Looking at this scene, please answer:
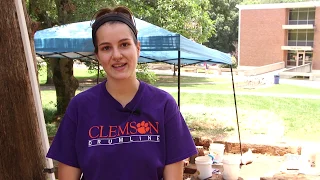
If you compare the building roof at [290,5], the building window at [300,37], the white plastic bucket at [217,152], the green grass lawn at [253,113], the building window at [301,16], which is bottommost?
the green grass lawn at [253,113]

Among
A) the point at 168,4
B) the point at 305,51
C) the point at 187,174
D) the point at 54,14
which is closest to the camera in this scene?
the point at 187,174

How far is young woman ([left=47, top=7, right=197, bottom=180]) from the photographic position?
138 centimetres

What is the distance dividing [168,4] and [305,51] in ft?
84.8

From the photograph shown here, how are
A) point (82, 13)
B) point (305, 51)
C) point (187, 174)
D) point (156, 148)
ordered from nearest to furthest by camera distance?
point (156, 148), point (187, 174), point (82, 13), point (305, 51)

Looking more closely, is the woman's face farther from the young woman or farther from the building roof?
the building roof

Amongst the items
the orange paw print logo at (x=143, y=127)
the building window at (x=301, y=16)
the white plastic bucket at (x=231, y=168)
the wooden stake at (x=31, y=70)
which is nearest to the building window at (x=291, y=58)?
the building window at (x=301, y=16)

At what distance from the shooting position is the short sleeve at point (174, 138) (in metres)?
1.44

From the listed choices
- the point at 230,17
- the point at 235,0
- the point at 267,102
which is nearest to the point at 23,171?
the point at 267,102

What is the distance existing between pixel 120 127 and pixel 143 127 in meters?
0.09

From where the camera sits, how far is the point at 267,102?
15.8 metres

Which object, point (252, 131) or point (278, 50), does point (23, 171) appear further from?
point (278, 50)

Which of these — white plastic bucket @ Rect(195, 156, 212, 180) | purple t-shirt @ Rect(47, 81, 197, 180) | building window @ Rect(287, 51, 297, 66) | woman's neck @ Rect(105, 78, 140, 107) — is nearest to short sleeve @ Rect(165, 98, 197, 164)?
purple t-shirt @ Rect(47, 81, 197, 180)

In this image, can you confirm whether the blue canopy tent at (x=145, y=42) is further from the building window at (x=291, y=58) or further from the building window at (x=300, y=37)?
the building window at (x=291, y=58)

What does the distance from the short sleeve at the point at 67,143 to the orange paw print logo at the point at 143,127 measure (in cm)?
26
